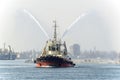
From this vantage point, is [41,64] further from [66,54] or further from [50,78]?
[50,78]

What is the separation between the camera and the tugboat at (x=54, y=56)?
165m

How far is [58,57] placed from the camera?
538ft

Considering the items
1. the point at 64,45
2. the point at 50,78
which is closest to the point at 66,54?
the point at 64,45

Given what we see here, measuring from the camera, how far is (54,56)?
16438 centimetres

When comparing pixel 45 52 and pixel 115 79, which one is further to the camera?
pixel 45 52

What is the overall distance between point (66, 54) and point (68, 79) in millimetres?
65137

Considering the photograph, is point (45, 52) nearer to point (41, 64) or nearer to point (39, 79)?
point (41, 64)

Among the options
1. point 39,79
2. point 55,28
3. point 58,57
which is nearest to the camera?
point 39,79

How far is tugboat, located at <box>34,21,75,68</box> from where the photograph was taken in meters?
165

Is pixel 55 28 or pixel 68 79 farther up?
pixel 55 28

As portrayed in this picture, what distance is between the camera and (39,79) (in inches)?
4200

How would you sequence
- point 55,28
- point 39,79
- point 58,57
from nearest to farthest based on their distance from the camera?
point 39,79, point 58,57, point 55,28

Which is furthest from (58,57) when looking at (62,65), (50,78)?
(50,78)

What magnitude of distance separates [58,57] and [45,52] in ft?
35.5
